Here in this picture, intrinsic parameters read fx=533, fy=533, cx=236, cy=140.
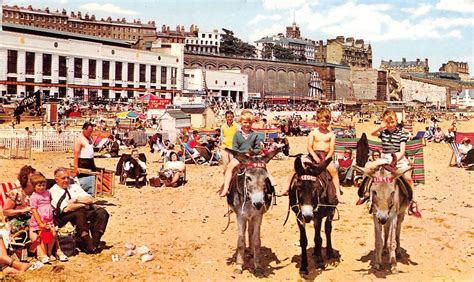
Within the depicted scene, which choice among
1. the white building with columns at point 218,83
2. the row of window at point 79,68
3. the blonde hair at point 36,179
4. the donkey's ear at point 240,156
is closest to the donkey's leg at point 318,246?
the donkey's ear at point 240,156

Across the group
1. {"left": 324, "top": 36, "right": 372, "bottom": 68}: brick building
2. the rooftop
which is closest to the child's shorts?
the rooftop

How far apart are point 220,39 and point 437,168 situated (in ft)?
491

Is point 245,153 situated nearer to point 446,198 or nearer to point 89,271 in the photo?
point 89,271

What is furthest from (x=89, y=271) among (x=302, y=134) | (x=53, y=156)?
(x=302, y=134)

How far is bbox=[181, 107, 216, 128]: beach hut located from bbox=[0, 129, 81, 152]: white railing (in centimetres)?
1456

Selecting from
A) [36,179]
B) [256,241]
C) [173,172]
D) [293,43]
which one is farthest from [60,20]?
[256,241]

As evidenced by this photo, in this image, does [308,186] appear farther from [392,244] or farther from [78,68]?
[78,68]

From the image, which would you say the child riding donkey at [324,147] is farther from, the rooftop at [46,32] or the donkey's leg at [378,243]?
the rooftop at [46,32]

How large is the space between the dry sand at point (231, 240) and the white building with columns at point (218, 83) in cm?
7483

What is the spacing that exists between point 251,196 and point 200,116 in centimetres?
3368

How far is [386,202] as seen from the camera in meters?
8.02

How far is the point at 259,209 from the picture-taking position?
321 inches

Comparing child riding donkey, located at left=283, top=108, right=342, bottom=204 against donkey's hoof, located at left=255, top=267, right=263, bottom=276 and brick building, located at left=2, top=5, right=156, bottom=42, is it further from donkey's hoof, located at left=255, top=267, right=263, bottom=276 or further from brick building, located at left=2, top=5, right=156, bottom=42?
brick building, located at left=2, top=5, right=156, bottom=42

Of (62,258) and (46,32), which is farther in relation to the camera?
(46,32)
